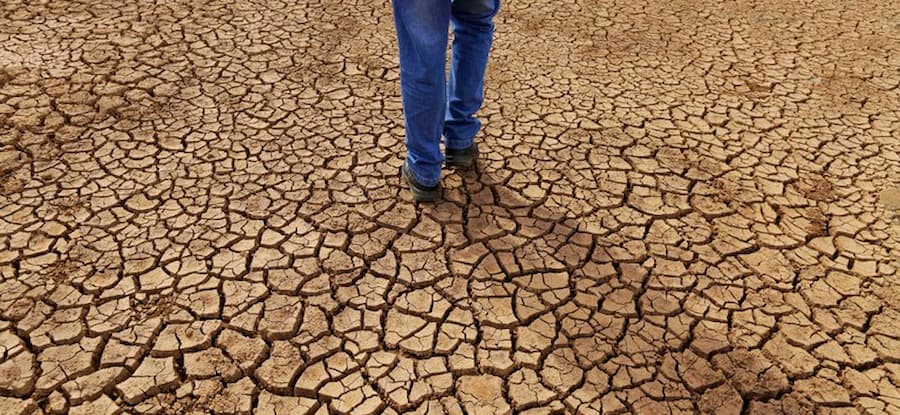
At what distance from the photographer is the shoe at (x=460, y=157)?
3.03 metres

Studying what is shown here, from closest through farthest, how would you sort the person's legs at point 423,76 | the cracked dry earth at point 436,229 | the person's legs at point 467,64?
the cracked dry earth at point 436,229 → the person's legs at point 423,76 → the person's legs at point 467,64

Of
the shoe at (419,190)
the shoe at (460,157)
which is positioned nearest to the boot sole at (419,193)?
the shoe at (419,190)

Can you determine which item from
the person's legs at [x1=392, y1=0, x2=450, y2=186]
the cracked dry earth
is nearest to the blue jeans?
the person's legs at [x1=392, y1=0, x2=450, y2=186]

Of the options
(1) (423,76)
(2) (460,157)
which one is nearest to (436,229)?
(2) (460,157)

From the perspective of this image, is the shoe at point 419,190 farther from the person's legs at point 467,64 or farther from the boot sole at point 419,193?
the person's legs at point 467,64

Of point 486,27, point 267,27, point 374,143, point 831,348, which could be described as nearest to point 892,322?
point 831,348

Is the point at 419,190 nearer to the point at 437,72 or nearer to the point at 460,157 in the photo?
the point at 460,157

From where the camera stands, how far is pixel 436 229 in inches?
108

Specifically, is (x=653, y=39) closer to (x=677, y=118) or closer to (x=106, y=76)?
(x=677, y=118)

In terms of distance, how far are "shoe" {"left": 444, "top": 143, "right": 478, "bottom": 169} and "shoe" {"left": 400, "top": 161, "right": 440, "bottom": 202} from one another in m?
0.22

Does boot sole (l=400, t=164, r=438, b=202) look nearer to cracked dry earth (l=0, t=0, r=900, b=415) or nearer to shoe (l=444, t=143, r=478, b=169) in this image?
cracked dry earth (l=0, t=0, r=900, b=415)

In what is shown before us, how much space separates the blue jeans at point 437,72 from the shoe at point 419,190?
3 cm

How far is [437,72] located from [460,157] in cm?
64

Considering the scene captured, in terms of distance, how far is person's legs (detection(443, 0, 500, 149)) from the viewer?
2582 mm
